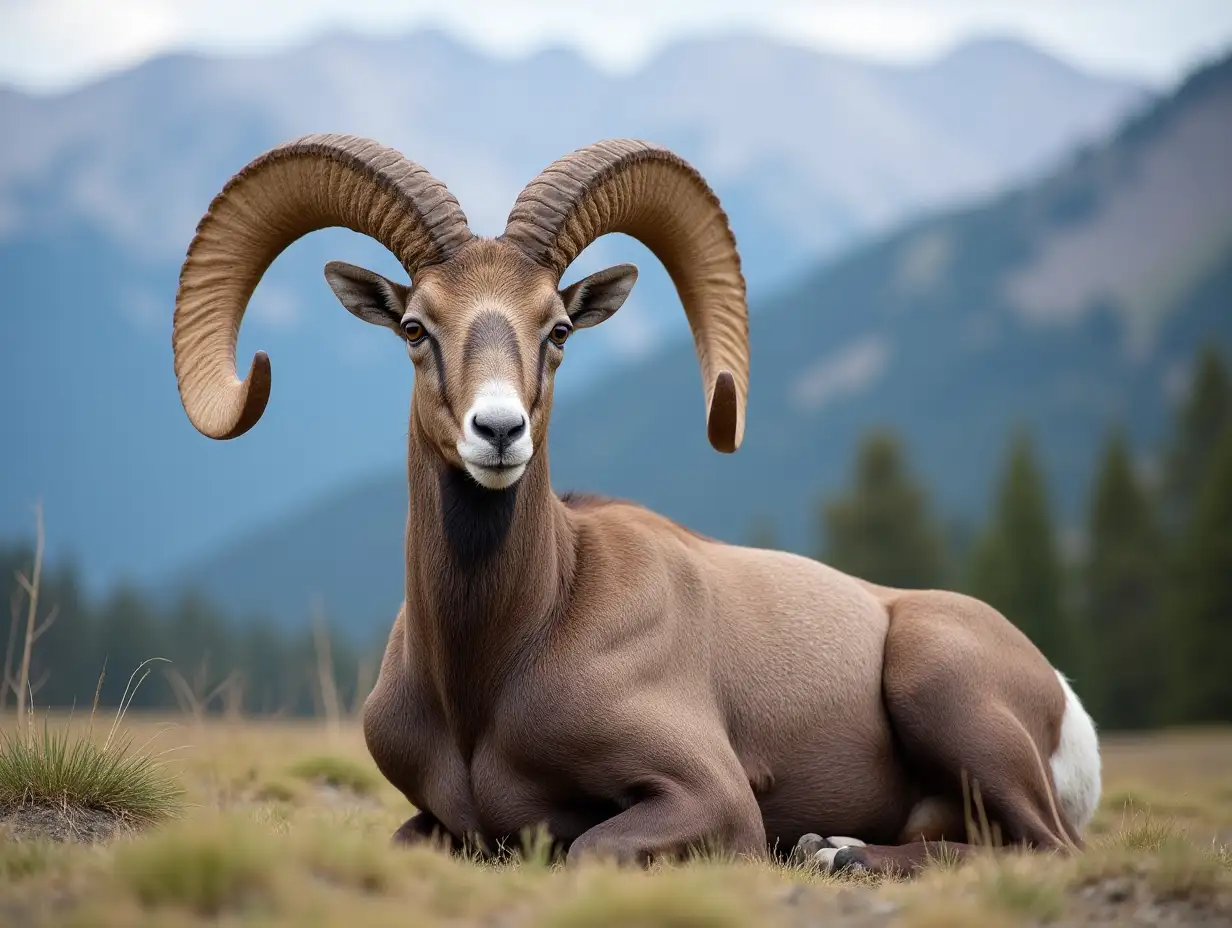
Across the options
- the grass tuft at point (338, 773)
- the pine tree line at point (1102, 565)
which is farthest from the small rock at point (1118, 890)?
the pine tree line at point (1102, 565)

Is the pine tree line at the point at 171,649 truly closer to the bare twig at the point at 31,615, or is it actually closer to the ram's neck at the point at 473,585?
the bare twig at the point at 31,615

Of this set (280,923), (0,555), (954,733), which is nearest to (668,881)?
(280,923)

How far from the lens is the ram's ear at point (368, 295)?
30.2ft

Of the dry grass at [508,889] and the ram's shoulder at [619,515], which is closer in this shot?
the dry grass at [508,889]

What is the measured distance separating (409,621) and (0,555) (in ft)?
309

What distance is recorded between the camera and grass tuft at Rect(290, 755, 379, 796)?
13328mm

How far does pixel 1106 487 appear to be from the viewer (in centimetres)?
6862

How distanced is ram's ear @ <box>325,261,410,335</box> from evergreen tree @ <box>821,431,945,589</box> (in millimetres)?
68460

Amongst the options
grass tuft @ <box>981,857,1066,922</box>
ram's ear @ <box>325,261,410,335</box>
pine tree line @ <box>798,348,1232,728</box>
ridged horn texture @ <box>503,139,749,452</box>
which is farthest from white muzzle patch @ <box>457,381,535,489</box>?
pine tree line @ <box>798,348,1232,728</box>

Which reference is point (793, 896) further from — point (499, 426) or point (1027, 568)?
point (1027, 568)

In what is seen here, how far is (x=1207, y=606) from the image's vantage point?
6150cm

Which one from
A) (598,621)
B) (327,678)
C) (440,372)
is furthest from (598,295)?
(327,678)

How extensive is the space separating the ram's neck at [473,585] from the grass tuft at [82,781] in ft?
6.15

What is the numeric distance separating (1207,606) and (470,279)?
59.4 meters
